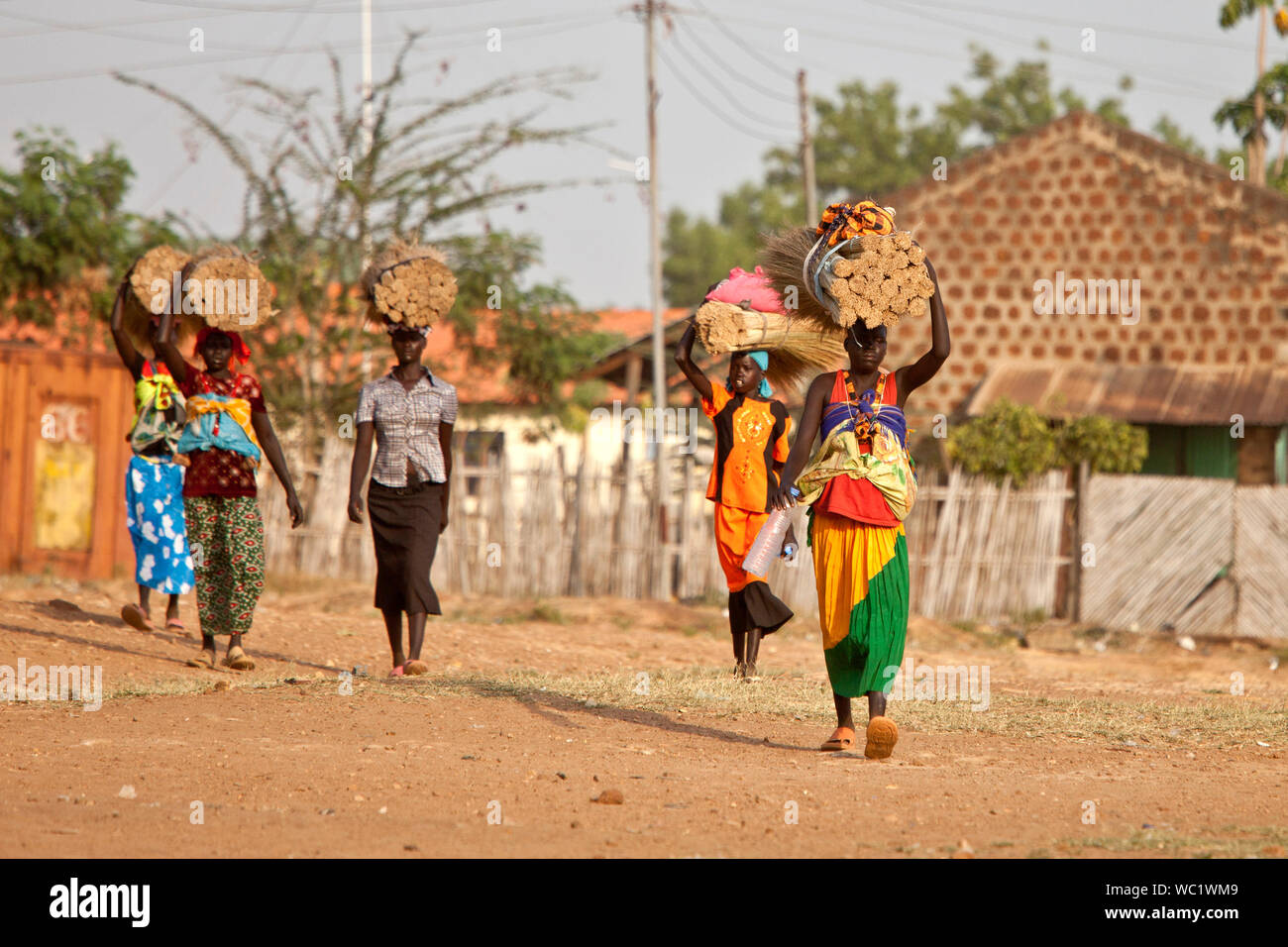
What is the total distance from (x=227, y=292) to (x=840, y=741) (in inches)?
162

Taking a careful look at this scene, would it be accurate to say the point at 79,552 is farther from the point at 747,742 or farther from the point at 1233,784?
the point at 1233,784

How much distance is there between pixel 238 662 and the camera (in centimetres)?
823

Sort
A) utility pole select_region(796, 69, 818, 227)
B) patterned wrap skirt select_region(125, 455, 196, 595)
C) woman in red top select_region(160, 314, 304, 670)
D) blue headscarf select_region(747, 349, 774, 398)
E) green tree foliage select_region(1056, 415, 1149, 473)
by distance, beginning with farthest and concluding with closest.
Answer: utility pole select_region(796, 69, 818, 227) < green tree foliage select_region(1056, 415, 1149, 473) < patterned wrap skirt select_region(125, 455, 196, 595) < blue headscarf select_region(747, 349, 774, 398) < woman in red top select_region(160, 314, 304, 670)

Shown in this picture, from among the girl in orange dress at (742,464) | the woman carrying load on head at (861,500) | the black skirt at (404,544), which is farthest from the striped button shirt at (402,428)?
the woman carrying load on head at (861,500)

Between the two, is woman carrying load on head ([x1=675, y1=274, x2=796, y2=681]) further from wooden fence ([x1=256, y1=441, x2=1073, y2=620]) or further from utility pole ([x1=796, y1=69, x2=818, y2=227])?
utility pole ([x1=796, y1=69, x2=818, y2=227])

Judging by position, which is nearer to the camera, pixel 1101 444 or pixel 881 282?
pixel 881 282

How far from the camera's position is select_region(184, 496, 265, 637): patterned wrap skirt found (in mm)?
8188

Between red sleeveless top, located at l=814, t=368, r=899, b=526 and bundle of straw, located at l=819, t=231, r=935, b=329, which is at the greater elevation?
bundle of straw, located at l=819, t=231, r=935, b=329

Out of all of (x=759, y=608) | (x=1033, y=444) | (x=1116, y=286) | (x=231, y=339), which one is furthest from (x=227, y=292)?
(x=1116, y=286)

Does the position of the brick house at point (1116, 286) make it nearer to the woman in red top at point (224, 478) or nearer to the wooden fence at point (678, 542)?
the wooden fence at point (678, 542)

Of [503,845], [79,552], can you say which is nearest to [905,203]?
[79,552]

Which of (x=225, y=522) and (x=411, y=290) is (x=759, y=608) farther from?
(x=225, y=522)

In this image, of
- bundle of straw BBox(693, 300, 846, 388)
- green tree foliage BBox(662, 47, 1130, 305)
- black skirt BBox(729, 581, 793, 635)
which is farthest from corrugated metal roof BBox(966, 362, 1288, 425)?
green tree foliage BBox(662, 47, 1130, 305)

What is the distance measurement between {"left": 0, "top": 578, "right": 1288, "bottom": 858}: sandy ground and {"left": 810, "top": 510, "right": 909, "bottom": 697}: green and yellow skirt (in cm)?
38
